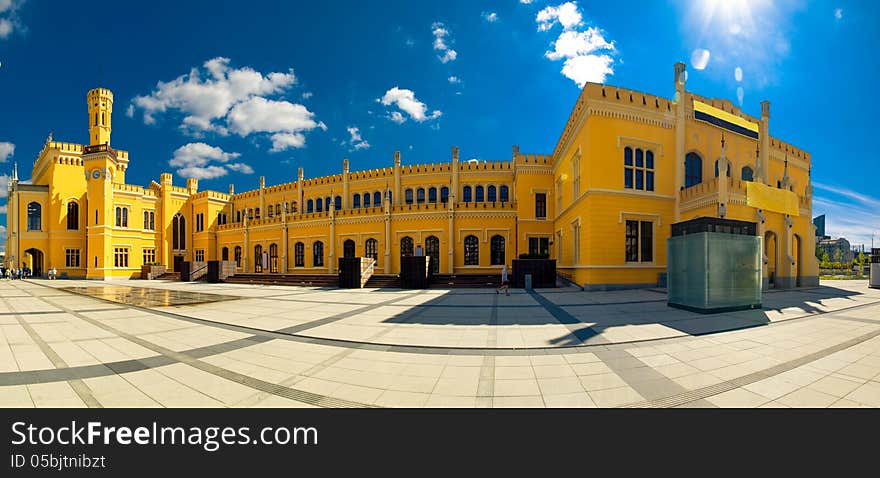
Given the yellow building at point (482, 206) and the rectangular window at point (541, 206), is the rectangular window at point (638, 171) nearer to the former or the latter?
the yellow building at point (482, 206)

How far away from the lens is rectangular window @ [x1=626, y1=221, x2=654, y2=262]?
1933cm

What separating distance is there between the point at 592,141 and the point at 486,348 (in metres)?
16.9

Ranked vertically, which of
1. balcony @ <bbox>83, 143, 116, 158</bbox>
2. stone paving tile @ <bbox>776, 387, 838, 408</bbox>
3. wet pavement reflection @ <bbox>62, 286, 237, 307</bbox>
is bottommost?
wet pavement reflection @ <bbox>62, 286, 237, 307</bbox>

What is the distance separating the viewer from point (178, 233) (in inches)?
1813

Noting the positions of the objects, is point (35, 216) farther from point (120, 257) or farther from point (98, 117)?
point (98, 117)

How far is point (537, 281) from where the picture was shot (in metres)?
20.8

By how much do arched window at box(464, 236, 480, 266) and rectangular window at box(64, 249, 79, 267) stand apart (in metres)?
49.1

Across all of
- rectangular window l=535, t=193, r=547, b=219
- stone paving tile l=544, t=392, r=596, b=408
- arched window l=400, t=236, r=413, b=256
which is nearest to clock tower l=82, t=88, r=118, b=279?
arched window l=400, t=236, r=413, b=256

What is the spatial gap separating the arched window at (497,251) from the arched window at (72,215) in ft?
171

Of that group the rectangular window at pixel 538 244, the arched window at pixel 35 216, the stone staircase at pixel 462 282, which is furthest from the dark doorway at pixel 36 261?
the rectangular window at pixel 538 244

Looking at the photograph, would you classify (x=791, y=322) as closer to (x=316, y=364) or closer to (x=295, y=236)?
(x=316, y=364)

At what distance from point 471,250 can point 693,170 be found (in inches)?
690

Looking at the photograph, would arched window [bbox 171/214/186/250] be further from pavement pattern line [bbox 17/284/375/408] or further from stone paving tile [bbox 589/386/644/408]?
stone paving tile [bbox 589/386/644/408]

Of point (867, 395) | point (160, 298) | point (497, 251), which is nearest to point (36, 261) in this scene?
point (160, 298)
